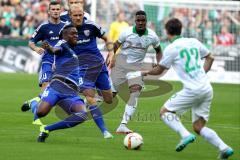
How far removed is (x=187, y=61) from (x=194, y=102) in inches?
26.3

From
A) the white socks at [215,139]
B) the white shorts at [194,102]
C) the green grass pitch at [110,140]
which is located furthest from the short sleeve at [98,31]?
the white socks at [215,139]

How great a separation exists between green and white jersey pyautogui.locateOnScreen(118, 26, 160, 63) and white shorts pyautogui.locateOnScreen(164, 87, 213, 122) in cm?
398

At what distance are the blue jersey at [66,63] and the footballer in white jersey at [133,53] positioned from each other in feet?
6.80

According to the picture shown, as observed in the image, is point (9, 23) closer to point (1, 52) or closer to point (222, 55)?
point (1, 52)

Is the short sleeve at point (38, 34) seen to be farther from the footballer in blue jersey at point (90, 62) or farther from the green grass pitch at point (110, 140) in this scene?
the green grass pitch at point (110, 140)

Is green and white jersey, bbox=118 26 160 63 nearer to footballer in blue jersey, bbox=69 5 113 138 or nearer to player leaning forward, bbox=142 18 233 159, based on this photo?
footballer in blue jersey, bbox=69 5 113 138

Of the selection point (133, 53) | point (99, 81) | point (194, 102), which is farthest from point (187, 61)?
point (133, 53)

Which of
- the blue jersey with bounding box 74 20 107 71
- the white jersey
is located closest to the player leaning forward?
the white jersey

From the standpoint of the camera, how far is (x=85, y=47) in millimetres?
15039

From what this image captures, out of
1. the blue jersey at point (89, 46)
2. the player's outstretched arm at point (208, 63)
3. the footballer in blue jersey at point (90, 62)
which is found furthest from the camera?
the blue jersey at point (89, 46)

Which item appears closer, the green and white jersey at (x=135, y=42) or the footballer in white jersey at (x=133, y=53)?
the footballer in white jersey at (x=133, y=53)

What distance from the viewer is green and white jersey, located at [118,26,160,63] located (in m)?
15.8

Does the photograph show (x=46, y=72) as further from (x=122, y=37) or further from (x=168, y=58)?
(x=168, y=58)

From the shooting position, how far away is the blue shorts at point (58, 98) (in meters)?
13.0
